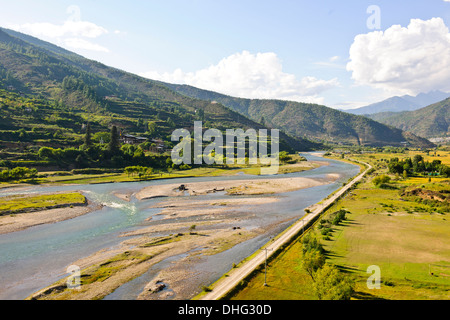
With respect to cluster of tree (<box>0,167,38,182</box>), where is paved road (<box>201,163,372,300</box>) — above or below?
below

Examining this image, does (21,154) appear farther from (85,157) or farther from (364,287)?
(364,287)

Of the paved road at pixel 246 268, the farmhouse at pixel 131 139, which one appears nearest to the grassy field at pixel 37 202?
the paved road at pixel 246 268

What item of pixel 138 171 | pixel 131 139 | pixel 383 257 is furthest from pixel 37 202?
pixel 131 139

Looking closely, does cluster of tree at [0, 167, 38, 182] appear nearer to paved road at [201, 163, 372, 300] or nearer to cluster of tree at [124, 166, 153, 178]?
cluster of tree at [124, 166, 153, 178]

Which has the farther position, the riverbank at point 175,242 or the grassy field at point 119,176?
the grassy field at point 119,176

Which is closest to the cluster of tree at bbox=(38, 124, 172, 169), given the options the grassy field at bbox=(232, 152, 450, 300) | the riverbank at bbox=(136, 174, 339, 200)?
the riverbank at bbox=(136, 174, 339, 200)

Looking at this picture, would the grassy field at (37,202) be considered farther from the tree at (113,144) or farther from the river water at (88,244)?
the tree at (113,144)
